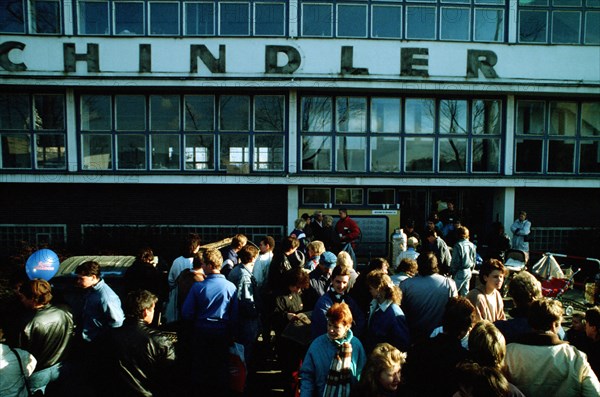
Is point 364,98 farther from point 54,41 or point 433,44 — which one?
point 54,41

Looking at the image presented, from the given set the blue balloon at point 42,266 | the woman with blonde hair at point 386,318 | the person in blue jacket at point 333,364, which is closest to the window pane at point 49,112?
the blue balloon at point 42,266

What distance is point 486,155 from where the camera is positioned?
1313cm

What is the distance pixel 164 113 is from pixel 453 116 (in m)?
9.04

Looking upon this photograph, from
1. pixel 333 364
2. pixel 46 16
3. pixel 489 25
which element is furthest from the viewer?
pixel 489 25

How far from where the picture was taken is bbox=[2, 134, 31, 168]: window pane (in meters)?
12.6

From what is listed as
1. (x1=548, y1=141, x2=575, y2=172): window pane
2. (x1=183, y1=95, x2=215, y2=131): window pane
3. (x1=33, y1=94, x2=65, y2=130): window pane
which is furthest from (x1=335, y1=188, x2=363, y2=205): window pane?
(x1=33, y1=94, x2=65, y2=130): window pane

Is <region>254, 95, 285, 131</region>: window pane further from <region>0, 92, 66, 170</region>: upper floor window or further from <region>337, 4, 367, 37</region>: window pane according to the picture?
<region>0, 92, 66, 170</region>: upper floor window

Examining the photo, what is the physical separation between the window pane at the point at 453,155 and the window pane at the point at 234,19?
7014 millimetres

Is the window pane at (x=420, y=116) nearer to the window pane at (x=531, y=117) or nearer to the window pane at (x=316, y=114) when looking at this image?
the window pane at (x=316, y=114)

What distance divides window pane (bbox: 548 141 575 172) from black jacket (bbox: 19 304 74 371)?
45.7 feet

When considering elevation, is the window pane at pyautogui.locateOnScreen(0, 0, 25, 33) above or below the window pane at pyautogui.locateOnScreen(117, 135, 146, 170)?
above

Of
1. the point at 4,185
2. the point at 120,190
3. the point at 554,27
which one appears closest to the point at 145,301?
the point at 120,190

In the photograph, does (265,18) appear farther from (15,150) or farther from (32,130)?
(15,150)

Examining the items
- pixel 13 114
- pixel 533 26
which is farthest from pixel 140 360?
pixel 533 26
